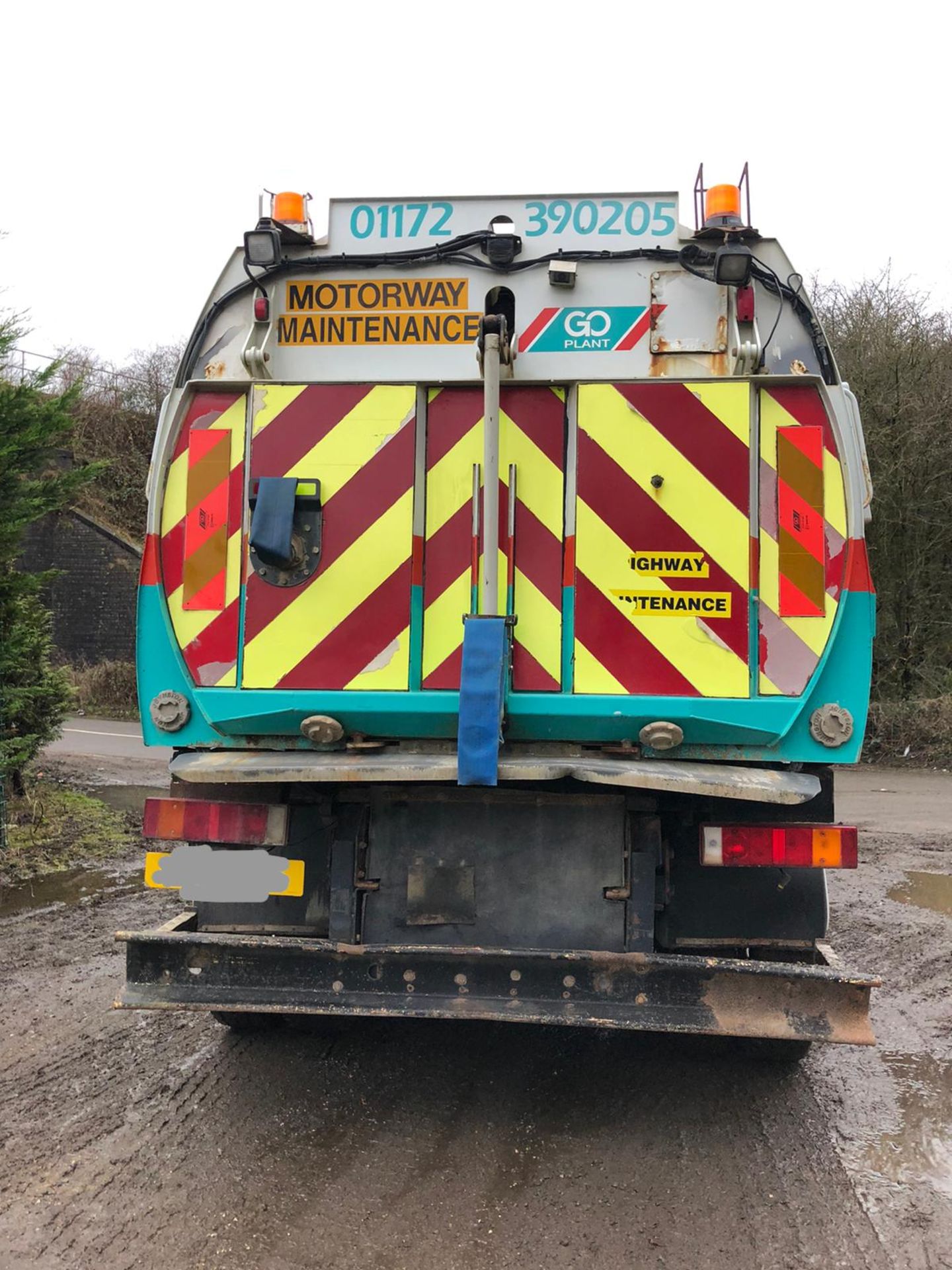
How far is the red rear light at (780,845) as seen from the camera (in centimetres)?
333

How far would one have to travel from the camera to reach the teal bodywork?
337 centimetres

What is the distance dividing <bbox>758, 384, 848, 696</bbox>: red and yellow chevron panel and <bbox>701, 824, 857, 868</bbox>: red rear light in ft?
1.47

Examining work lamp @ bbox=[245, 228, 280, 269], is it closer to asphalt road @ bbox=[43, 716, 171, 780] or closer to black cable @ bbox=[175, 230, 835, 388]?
black cable @ bbox=[175, 230, 835, 388]

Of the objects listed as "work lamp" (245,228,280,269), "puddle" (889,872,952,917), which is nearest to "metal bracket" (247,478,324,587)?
"work lamp" (245,228,280,269)

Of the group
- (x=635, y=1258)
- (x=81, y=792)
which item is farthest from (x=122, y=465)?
(x=635, y=1258)

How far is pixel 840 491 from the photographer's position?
3434 mm

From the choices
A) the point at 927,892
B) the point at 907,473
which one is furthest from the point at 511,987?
the point at 907,473

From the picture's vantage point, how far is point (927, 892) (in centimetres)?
689

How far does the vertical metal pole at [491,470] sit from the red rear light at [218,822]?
3.31 feet

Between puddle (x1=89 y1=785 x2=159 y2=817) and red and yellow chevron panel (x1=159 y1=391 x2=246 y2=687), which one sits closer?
red and yellow chevron panel (x1=159 y1=391 x2=246 y2=687)

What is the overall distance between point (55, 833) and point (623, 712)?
6.16 meters

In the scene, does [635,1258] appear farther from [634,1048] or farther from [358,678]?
[358,678]

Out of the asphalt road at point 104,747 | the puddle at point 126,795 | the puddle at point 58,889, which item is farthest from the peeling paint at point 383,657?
the asphalt road at point 104,747

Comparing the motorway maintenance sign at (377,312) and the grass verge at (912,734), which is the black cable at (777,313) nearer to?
the motorway maintenance sign at (377,312)
